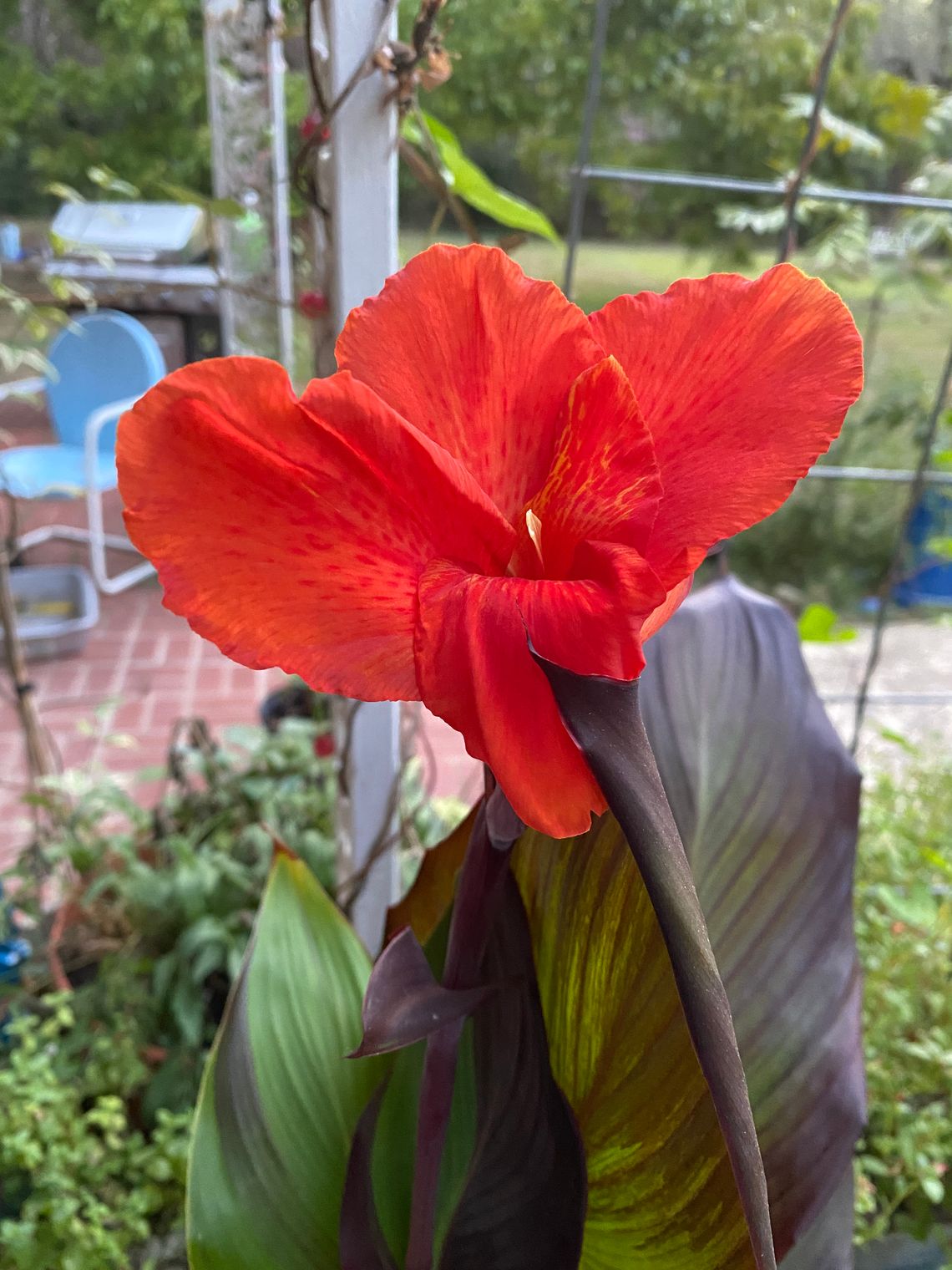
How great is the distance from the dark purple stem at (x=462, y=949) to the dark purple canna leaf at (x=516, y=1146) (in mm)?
51

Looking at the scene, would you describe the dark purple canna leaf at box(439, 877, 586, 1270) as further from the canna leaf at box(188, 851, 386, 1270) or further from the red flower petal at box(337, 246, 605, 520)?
the red flower petal at box(337, 246, 605, 520)

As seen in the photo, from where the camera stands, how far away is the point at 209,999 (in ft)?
3.72

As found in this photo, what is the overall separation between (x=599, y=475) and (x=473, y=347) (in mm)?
59

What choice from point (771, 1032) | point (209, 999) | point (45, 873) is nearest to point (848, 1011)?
point (771, 1032)

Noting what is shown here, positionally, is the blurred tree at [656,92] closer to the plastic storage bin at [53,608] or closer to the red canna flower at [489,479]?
the red canna flower at [489,479]

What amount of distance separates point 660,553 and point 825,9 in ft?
4.38


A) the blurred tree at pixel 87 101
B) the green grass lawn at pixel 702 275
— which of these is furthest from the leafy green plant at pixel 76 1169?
the blurred tree at pixel 87 101

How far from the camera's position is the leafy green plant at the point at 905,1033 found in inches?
32.8

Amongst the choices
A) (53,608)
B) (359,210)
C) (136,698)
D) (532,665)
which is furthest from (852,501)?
(532,665)

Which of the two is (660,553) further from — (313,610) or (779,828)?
(779,828)

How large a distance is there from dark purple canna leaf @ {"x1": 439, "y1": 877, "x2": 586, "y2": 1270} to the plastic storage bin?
251 centimetres

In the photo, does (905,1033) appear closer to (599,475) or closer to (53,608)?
→ (599,475)

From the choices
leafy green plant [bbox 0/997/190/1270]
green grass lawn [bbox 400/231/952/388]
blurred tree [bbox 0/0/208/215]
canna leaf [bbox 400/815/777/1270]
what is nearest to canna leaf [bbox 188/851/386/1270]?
A: canna leaf [bbox 400/815/777/1270]

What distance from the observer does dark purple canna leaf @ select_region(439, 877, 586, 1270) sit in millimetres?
458
